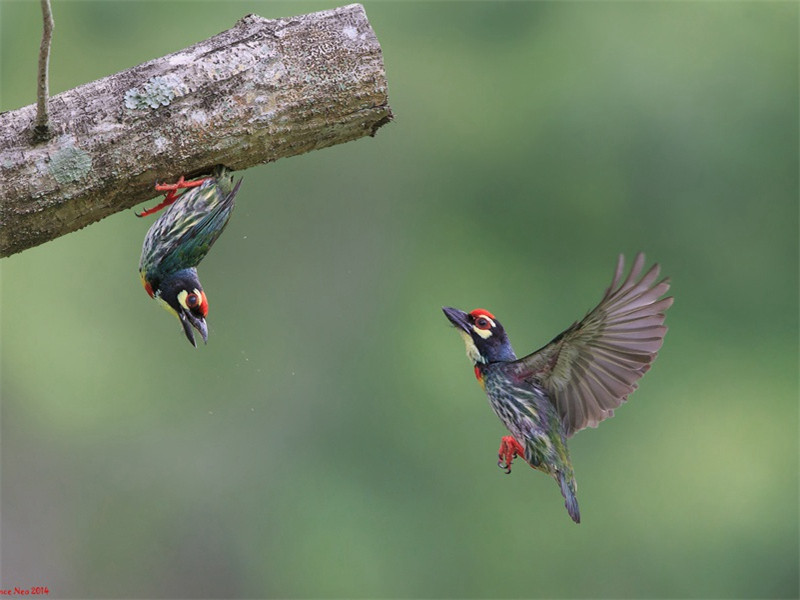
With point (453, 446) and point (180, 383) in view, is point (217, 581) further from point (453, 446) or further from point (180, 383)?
point (453, 446)

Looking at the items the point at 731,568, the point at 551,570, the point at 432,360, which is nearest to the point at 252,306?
the point at 432,360

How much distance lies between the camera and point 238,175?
3.72 meters

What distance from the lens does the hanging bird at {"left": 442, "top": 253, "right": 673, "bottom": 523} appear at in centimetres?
348

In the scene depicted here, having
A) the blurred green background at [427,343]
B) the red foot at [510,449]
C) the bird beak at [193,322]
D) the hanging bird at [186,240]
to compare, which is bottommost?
the red foot at [510,449]

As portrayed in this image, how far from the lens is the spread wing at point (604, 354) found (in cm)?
343

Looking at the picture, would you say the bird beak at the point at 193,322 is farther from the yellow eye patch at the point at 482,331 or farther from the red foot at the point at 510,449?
the red foot at the point at 510,449

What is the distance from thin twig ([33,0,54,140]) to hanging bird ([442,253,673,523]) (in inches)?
55.8

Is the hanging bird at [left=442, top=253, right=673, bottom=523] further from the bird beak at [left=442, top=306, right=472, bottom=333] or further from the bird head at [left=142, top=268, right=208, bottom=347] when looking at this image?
the bird head at [left=142, top=268, right=208, bottom=347]

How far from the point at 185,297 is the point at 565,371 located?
1290 mm

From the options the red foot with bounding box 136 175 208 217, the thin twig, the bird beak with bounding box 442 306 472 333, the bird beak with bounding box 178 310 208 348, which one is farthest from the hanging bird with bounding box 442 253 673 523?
the thin twig

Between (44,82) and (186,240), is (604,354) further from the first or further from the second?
(44,82)

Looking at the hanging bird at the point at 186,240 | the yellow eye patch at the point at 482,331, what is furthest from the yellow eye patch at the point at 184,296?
the yellow eye patch at the point at 482,331

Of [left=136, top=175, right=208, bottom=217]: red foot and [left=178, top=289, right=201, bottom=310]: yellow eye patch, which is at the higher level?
[left=136, top=175, right=208, bottom=217]: red foot

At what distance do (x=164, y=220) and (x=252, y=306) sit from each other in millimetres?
4835
